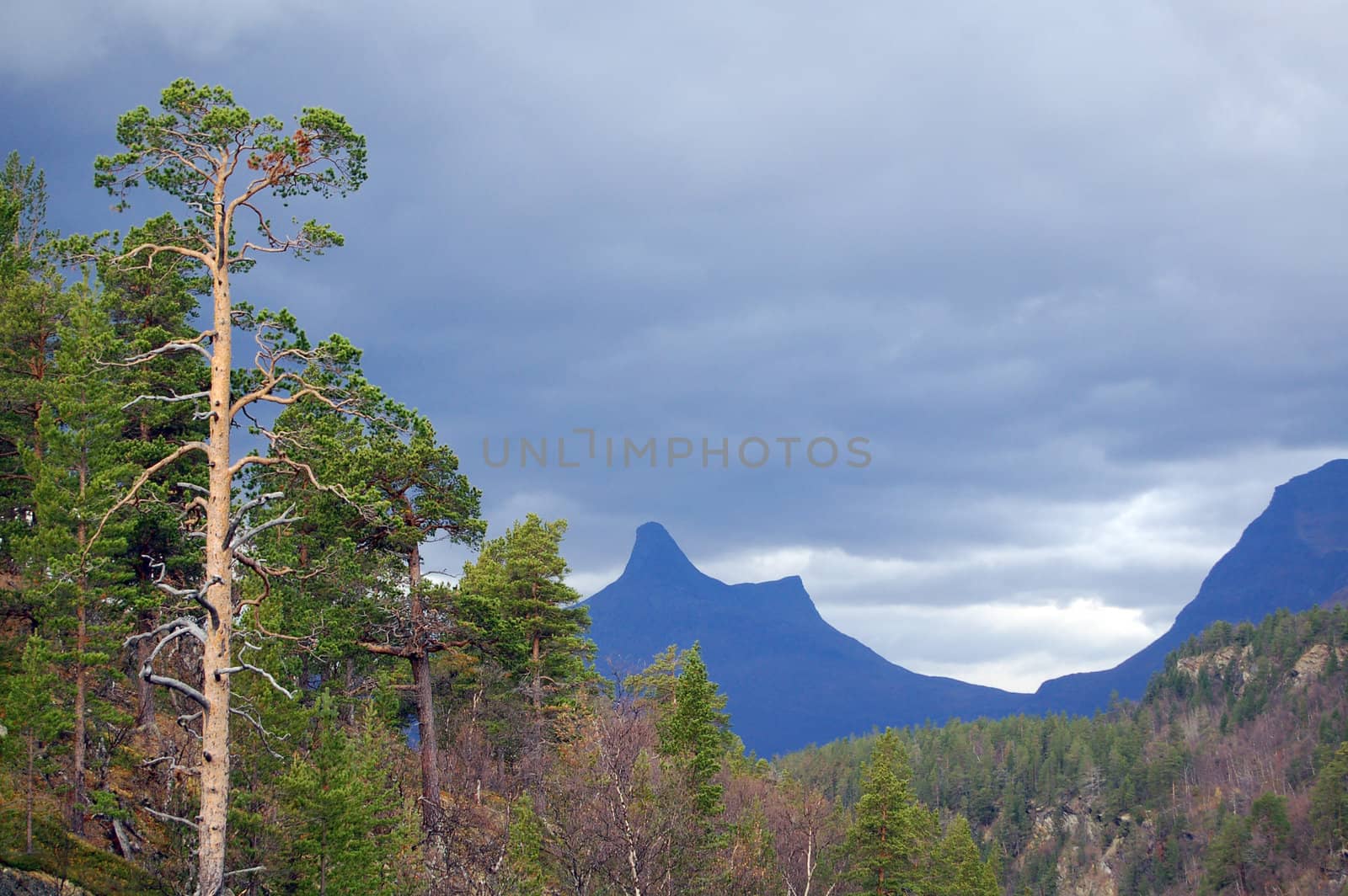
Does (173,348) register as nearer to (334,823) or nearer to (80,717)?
(80,717)

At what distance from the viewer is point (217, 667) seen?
1734 cm

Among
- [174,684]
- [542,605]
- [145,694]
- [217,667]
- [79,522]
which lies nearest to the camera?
[174,684]

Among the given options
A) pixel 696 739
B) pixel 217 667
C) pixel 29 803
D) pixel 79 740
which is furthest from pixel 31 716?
pixel 696 739

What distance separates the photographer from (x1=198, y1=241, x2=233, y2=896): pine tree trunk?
17.2 metres

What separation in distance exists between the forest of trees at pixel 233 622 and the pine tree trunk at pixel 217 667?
0.17 feet

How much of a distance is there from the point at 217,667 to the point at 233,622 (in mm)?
5653

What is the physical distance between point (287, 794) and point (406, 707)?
934 inches

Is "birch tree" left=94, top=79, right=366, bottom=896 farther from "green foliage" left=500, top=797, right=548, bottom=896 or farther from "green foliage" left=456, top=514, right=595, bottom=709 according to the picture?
"green foliage" left=456, top=514, right=595, bottom=709

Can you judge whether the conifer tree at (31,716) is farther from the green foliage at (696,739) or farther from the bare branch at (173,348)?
the green foliage at (696,739)

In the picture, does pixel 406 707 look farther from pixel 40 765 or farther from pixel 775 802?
pixel 775 802

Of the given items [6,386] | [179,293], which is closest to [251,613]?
[6,386]

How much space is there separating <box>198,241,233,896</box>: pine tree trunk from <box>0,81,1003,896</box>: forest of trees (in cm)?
5

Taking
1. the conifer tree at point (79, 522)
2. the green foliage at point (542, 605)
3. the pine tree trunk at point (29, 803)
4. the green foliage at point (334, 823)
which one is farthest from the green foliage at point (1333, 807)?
the pine tree trunk at point (29, 803)

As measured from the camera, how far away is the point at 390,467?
34.6m
